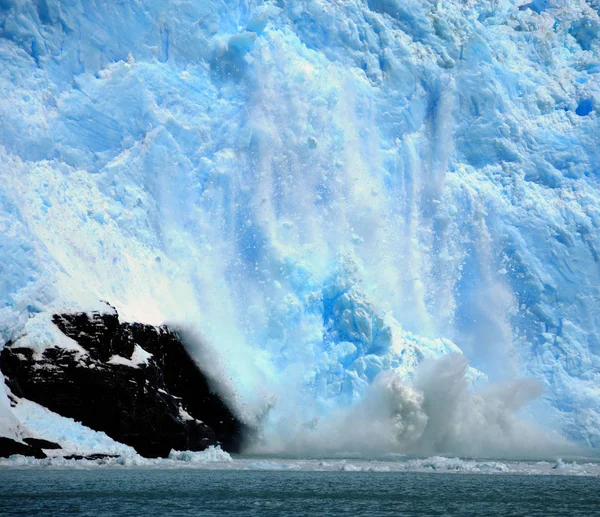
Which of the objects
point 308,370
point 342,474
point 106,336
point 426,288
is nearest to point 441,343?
point 426,288

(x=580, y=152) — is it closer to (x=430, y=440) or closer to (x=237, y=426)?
(x=430, y=440)

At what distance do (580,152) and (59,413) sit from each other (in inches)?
1054

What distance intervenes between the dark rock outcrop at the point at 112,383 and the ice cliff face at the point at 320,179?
1.19 meters

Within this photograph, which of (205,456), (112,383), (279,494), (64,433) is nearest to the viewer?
(279,494)

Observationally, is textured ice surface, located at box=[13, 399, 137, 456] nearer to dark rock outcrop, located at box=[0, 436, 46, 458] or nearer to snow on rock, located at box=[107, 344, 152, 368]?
dark rock outcrop, located at box=[0, 436, 46, 458]

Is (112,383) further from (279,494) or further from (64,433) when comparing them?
(279,494)

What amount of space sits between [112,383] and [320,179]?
14.5 metres

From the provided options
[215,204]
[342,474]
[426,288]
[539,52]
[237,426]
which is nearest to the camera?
[342,474]

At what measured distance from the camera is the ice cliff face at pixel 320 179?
3853 centimetres

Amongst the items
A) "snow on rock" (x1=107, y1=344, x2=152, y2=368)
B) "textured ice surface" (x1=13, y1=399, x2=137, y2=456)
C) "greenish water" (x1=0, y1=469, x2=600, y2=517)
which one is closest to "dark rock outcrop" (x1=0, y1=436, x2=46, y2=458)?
"textured ice surface" (x1=13, y1=399, x2=137, y2=456)

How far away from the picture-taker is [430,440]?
40.6m

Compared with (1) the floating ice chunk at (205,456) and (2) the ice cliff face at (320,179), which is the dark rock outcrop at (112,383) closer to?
(1) the floating ice chunk at (205,456)

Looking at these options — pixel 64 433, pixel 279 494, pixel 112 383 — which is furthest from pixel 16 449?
pixel 279 494

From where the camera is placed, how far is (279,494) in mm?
25797
